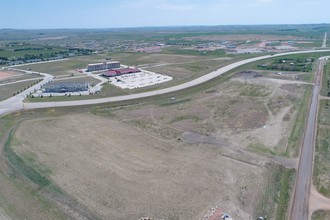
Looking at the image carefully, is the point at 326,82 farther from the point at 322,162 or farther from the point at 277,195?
the point at 277,195

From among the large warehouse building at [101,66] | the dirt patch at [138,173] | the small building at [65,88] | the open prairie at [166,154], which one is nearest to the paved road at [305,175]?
the open prairie at [166,154]

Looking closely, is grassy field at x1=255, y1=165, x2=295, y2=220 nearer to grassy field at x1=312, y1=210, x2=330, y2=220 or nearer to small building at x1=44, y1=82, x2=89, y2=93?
grassy field at x1=312, y1=210, x2=330, y2=220

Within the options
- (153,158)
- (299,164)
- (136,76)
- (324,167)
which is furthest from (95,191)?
(136,76)

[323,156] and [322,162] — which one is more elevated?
[323,156]

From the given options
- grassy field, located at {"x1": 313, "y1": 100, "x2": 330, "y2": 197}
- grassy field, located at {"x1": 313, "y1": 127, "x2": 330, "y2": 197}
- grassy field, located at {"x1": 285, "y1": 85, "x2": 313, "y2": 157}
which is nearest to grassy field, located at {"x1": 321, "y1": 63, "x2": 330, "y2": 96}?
grassy field, located at {"x1": 285, "y1": 85, "x2": 313, "y2": 157}

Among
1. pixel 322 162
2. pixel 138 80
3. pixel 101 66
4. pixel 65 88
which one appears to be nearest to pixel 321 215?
pixel 322 162

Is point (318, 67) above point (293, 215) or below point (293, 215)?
above

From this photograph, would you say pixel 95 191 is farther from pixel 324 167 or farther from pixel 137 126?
pixel 324 167
